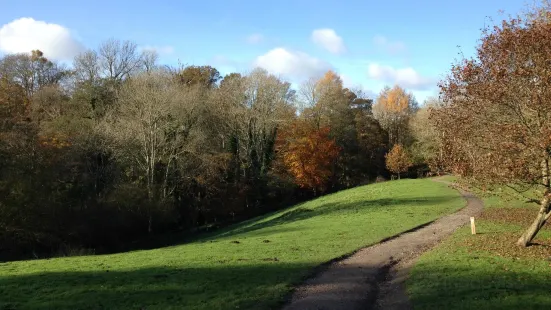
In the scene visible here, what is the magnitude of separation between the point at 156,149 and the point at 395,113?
55204mm

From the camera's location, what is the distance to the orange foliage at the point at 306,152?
6372 centimetres

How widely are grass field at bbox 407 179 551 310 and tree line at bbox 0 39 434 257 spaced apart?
92.4 ft

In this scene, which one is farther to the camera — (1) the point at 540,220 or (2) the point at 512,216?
(2) the point at 512,216

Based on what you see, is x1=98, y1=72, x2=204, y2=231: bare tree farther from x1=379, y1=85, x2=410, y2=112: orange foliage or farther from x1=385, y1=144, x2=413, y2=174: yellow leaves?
x1=379, y1=85, x2=410, y2=112: orange foliage

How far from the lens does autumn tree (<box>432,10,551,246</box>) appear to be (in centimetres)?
1460

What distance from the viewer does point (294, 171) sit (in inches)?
2504

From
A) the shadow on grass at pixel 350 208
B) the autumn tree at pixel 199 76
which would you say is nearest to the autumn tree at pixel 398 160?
the shadow on grass at pixel 350 208

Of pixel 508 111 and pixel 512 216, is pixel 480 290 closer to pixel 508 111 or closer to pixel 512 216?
pixel 508 111

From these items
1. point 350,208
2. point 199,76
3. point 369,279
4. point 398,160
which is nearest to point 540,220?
point 369,279

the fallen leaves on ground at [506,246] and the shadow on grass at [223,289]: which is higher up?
the shadow on grass at [223,289]

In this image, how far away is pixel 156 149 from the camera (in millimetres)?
45812

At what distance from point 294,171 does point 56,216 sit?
118ft

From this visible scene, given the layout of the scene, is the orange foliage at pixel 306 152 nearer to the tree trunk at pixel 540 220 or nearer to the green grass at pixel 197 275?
the green grass at pixel 197 275

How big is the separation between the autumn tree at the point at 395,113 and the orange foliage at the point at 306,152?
2129 centimetres
